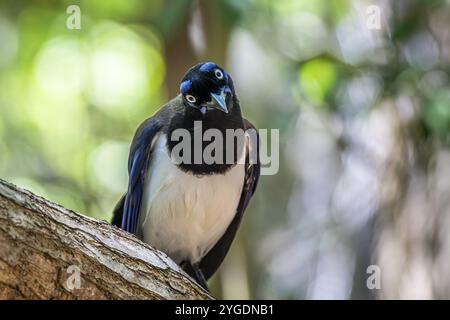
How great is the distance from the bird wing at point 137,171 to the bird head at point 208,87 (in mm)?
461

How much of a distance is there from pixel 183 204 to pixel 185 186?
11 cm

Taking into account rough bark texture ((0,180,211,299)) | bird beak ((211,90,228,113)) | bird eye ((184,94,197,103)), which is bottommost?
rough bark texture ((0,180,211,299))

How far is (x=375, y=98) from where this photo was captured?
5.07m

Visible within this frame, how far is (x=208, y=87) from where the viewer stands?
366 cm

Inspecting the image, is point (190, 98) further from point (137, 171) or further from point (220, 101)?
point (137, 171)

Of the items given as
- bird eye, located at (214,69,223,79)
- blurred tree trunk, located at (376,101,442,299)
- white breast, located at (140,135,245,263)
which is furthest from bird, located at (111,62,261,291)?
blurred tree trunk, located at (376,101,442,299)

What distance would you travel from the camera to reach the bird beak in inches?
143

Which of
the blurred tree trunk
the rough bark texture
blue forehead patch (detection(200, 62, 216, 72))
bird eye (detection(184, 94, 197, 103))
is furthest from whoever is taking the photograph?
the blurred tree trunk

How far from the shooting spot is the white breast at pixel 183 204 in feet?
13.4

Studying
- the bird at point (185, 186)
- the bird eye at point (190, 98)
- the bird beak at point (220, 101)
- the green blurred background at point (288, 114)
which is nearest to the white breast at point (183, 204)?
the bird at point (185, 186)

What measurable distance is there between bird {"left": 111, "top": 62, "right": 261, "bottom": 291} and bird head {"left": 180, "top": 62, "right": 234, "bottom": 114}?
0.04 m

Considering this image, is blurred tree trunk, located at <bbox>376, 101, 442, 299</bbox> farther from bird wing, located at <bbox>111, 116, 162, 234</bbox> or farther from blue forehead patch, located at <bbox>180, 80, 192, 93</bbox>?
blue forehead patch, located at <bbox>180, 80, 192, 93</bbox>

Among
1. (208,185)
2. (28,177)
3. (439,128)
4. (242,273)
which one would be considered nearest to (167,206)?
(208,185)

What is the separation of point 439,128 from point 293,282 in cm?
203
